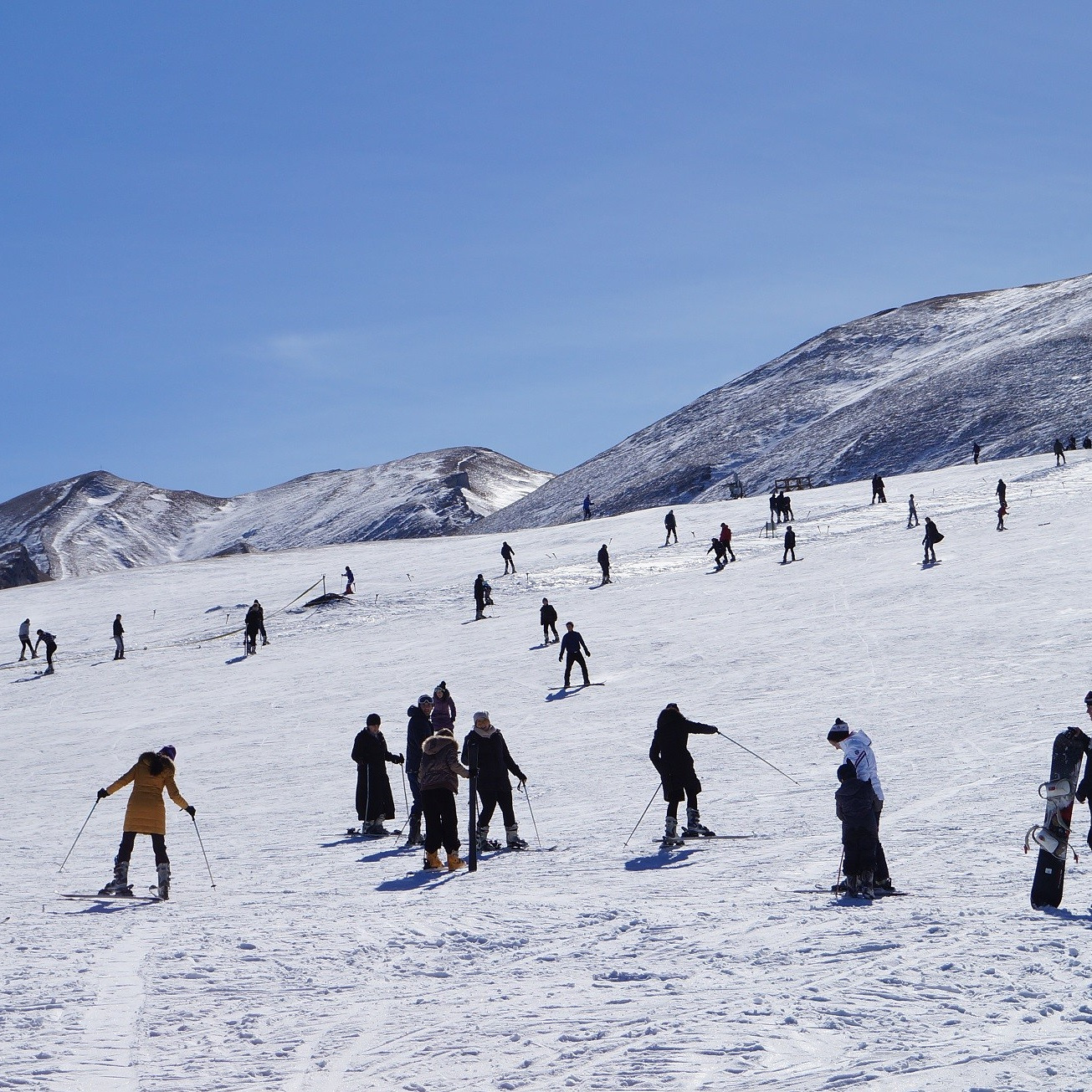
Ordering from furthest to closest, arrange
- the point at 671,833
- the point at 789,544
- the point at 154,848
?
the point at 789,544, the point at 671,833, the point at 154,848

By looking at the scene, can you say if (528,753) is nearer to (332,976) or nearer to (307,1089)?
(332,976)

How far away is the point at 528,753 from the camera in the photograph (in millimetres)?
16391

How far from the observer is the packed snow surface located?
5.50 metres

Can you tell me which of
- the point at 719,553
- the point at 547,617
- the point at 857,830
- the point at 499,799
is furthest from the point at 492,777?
the point at 719,553

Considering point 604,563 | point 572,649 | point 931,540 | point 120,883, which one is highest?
point 604,563

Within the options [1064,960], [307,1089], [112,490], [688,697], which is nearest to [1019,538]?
[688,697]

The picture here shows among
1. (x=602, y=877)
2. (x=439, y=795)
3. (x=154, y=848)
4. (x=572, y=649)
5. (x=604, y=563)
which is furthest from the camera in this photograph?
(x=604, y=563)

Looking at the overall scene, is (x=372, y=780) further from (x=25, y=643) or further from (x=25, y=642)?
(x=25, y=643)

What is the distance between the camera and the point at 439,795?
10195 mm

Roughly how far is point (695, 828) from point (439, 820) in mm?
2318

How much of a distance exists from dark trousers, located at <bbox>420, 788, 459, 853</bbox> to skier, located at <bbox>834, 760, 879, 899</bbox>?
3446 millimetres

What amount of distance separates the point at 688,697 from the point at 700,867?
963cm

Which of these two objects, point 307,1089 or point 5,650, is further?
point 5,650

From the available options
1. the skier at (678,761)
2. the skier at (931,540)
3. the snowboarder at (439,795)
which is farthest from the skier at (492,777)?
the skier at (931,540)
